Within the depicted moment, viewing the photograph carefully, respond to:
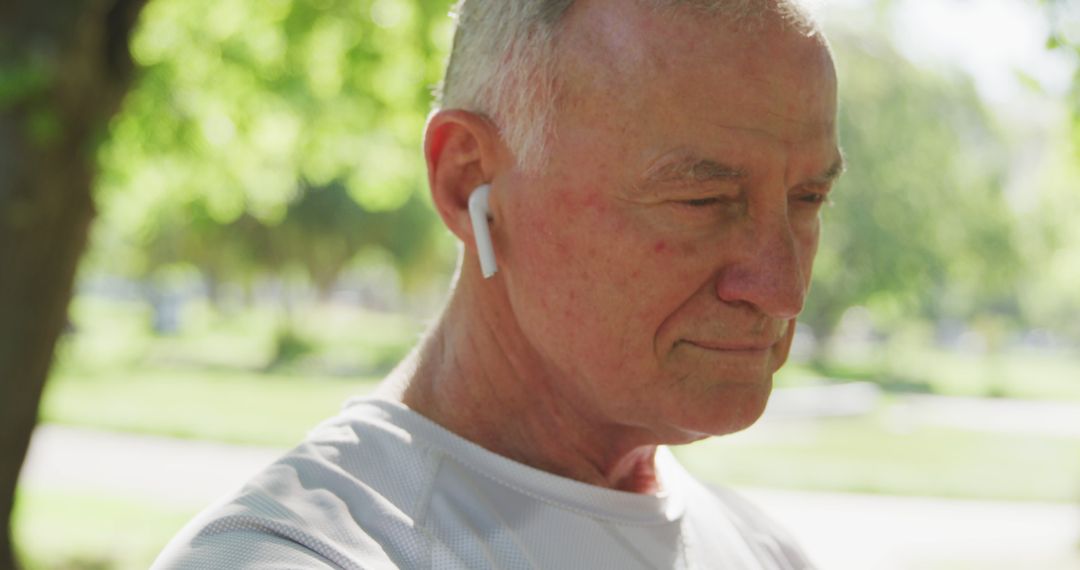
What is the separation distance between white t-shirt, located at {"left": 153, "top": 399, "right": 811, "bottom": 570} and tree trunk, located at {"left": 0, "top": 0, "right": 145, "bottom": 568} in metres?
4.15

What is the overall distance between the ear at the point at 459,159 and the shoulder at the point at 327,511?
27cm

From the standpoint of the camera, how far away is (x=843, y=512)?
34.9 feet

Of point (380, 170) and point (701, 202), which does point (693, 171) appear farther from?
point (380, 170)

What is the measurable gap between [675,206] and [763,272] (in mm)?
119

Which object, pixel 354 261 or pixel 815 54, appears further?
pixel 354 261

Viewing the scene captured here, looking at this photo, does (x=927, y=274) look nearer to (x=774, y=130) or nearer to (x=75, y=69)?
(x=75, y=69)

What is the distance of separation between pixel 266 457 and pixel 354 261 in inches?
855

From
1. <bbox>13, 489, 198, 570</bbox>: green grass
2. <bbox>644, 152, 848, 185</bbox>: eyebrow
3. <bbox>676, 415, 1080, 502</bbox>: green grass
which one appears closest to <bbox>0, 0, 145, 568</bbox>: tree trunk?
<bbox>13, 489, 198, 570</bbox>: green grass

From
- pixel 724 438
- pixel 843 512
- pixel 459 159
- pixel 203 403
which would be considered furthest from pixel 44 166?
pixel 203 403

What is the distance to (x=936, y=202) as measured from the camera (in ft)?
72.0

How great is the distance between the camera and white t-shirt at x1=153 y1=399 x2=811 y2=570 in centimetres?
118

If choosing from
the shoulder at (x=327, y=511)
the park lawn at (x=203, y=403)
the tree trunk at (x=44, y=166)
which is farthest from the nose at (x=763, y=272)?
the park lawn at (x=203, y=403)

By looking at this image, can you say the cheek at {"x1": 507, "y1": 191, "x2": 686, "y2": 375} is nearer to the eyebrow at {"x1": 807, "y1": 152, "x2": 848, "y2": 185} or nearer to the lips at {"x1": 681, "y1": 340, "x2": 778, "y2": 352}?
the lips at {"x1": 681, "y1": 340, "x2": 778, "y2": 352}

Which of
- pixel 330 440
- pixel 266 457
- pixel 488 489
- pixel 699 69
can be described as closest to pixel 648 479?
pixel 488 489
